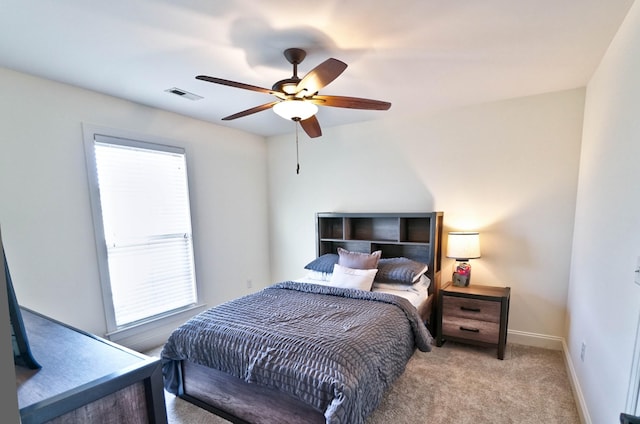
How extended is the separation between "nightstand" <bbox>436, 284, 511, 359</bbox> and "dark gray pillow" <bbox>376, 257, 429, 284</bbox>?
1.01 ft

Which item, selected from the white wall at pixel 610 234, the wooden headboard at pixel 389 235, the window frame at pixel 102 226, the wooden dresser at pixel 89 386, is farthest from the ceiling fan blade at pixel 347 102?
the window frame at pixel 102 226

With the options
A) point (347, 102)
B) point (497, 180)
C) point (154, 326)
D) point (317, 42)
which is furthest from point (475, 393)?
point (154, 326)

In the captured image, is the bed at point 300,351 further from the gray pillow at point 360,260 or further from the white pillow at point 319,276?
the white pillow at point 319,276

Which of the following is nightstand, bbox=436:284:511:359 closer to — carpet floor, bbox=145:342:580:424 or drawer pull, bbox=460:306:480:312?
drawer pull, bbox=460:306:480:312

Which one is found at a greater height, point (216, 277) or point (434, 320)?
point (216, 277)

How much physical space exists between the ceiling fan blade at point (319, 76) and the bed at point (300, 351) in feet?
5.14

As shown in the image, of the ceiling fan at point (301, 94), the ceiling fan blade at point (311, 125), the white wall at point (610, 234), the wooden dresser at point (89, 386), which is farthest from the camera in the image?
the ceiling fan blade at point (311, 125)

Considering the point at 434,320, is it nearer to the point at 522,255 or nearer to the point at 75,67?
the point at 522,255

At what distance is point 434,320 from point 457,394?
981 mm

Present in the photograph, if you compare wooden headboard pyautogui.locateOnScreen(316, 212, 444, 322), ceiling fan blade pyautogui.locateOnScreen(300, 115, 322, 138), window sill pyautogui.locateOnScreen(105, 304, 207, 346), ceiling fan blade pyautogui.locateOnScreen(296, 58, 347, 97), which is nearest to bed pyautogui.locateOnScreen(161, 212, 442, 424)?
wooden headboard pyautogui.locateOnScreen(316, 212, 444, 322)

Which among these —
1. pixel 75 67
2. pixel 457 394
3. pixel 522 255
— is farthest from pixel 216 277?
pixel 522 255

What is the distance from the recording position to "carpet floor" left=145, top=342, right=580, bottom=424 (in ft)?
6.44

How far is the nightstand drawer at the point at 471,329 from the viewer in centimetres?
265

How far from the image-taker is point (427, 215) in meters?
3.05
